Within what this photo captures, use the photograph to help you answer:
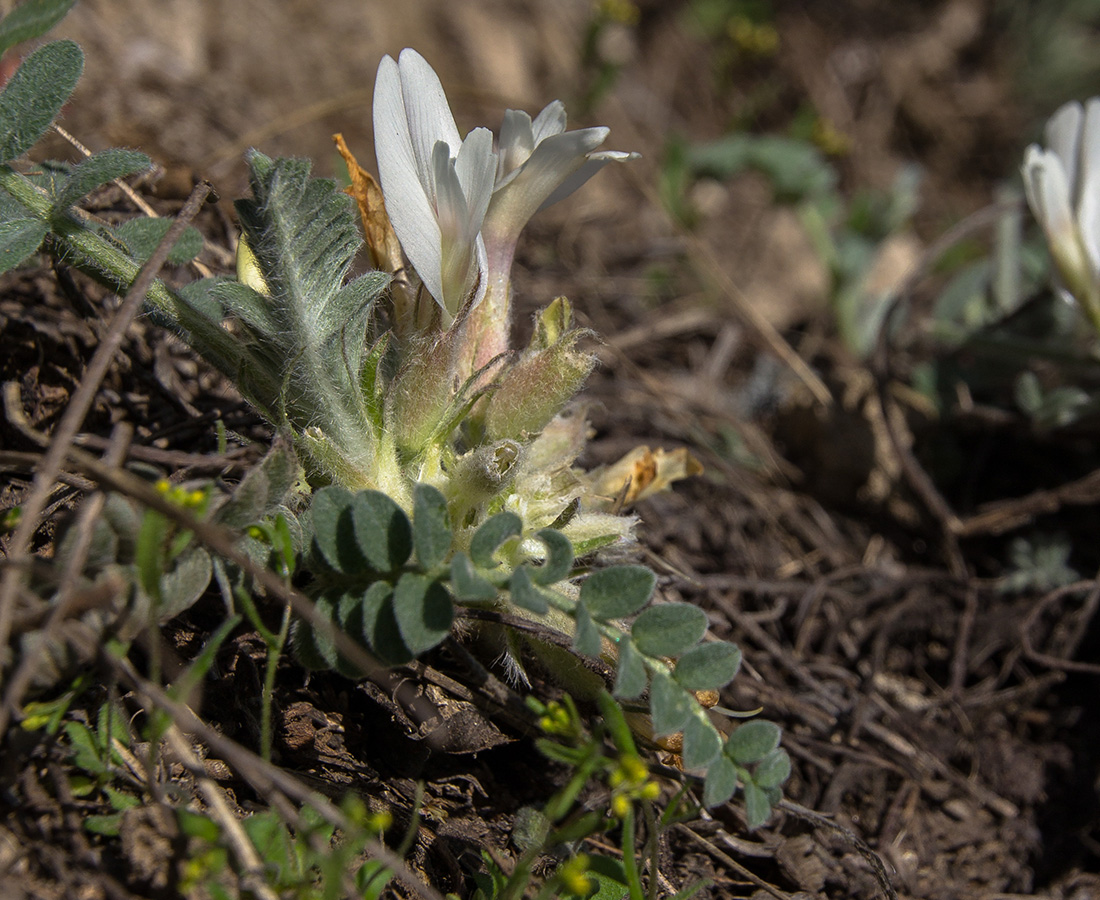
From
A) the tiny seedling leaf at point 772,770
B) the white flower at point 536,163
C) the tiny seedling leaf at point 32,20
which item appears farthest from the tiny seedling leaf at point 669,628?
the tiny seedling leaf at point 32,20

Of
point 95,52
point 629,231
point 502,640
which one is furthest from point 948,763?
point 95,52

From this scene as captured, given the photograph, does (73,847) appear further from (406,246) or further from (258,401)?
(406,246)

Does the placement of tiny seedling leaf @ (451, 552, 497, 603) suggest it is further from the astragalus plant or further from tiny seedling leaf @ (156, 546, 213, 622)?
tiny seedling leaf @ (156, 546, 213, 622)

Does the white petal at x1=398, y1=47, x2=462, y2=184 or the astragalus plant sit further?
the white petal at x1=398, y1=47, x2=462, y2=184

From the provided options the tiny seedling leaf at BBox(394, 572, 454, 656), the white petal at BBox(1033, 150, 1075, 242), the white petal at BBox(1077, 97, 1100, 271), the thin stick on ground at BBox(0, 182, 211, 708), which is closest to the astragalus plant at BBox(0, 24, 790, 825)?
the tiny seedling leaf at BBox(394, 572, 454, 656)

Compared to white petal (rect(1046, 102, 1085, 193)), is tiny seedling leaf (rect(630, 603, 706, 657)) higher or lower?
lower

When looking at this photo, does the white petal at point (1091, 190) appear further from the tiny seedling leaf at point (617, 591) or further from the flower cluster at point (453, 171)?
the tiny seedling leaf at point (617, 591)

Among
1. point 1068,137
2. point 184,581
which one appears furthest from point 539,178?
point 1068,137
